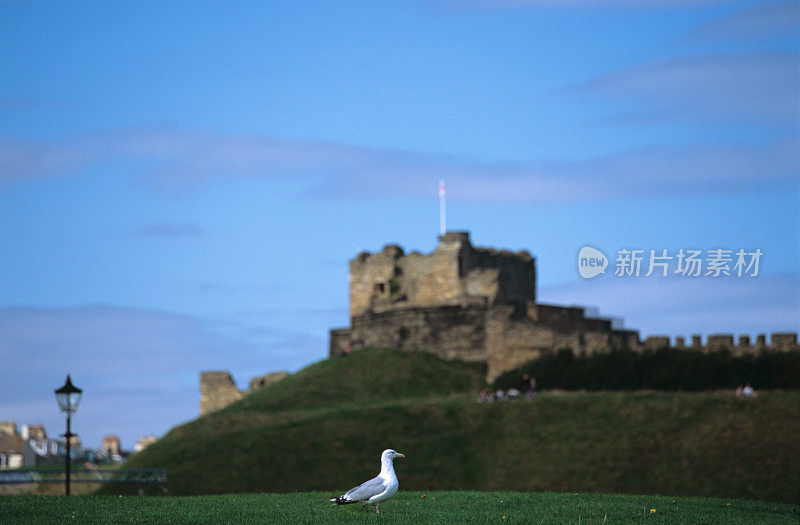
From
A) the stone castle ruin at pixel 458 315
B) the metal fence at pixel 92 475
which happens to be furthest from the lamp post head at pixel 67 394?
the stone castle ruin at pixel 458 315

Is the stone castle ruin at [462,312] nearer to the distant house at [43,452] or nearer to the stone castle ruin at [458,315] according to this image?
the stone castle ruin at [458,315]

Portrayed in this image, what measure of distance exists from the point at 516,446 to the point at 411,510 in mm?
19934

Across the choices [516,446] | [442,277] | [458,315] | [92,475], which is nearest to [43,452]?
[442,277]

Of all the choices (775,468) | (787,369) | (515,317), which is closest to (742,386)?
(787,369)

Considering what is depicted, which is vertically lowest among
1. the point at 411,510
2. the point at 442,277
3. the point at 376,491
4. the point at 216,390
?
the point at 411,510

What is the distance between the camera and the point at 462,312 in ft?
179

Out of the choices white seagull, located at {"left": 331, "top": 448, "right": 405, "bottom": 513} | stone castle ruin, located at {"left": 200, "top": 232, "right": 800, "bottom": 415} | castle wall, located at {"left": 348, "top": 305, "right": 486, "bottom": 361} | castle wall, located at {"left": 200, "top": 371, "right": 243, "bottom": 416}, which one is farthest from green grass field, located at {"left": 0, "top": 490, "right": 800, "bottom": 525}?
castle wall, located at {"left": 200, "top": 371, "right": 243, "bottom": 416}

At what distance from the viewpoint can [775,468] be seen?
3153cm

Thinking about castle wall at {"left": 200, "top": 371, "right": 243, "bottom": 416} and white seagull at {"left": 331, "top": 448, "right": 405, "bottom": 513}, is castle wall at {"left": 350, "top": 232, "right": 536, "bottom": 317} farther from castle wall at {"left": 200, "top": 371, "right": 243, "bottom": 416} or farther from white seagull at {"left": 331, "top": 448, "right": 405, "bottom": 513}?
white seagull at {"left": 331, "top": 448, "right": 405, "bottom": 513}

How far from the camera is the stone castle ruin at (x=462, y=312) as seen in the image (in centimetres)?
4903

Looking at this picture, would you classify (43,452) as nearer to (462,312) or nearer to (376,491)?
(462,312)

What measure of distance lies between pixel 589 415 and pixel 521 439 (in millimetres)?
2406

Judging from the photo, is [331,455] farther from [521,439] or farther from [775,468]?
[775,468]

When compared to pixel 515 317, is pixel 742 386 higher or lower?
lower
